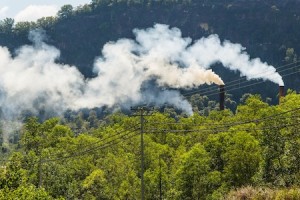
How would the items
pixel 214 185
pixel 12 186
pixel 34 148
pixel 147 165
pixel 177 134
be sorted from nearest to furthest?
1. pixel 12 186
2. pixel 214 185
3. pixel 147 165
4. pixel 34 148
5. pixel 177 134

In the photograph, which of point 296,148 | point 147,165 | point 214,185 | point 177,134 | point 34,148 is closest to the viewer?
point 296,148

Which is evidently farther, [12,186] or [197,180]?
[197,180]

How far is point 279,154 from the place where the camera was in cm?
5541

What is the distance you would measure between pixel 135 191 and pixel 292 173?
18893 millimetres

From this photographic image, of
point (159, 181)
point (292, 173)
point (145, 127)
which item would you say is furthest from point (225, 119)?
point (292, 173)

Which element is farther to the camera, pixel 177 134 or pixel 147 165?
pixel 177 134

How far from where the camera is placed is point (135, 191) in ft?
208

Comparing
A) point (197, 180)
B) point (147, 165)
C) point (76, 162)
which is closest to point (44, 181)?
point (76, 162)

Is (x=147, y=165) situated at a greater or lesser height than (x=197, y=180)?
greater

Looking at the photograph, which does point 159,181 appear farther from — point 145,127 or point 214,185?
point 145,127

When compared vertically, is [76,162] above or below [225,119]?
below

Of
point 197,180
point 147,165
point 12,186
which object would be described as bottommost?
point 12,186

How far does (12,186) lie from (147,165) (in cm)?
3378

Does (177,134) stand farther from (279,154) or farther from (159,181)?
(279,154)
